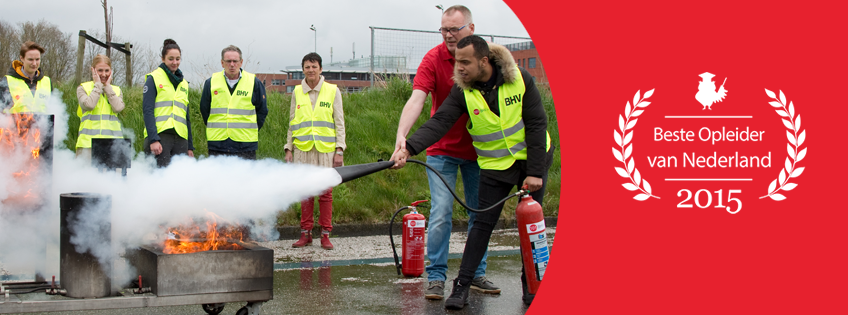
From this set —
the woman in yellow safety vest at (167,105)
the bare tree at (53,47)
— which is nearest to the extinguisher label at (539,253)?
the woman in yellow safety vest at (167,105)

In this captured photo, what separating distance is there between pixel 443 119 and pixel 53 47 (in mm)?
23897

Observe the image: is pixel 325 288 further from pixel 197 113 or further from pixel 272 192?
pixel 197 113

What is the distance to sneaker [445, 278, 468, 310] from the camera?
15.8 ft

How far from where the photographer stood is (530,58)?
13820 mm

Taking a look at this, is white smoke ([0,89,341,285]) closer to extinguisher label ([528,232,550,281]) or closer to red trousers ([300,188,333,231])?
extinguisher label ([528,232,550,281])

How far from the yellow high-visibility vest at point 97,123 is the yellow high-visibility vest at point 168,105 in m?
0.43

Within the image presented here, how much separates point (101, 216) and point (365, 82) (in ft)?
34.9

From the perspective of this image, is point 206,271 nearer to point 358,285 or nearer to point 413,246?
point 358,285

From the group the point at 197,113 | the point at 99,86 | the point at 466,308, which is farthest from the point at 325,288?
the point at 197,113

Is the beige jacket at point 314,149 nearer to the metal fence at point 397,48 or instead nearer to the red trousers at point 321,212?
the red trousers at point 321,212

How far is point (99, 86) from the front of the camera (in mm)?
7367

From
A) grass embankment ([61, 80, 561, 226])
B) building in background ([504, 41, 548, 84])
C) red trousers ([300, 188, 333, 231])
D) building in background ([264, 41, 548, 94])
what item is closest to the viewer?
red trousers ([300, 188, 333, 231])

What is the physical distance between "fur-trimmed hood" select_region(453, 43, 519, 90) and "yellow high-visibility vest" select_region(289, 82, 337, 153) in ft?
10.3

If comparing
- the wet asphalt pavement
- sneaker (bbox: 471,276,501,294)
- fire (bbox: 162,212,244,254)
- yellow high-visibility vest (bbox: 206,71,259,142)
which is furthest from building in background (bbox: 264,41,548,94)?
fire (bbox: 162,212,244,254)
